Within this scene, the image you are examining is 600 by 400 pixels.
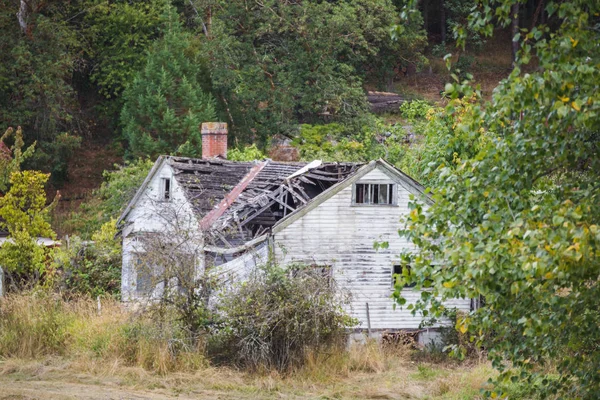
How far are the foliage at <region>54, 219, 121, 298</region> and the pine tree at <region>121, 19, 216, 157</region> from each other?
11.3 meters

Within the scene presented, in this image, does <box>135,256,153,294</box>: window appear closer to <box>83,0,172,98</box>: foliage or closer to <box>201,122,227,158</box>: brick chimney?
<box>201,122,227,158</box>: brick chimney

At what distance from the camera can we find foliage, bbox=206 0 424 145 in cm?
4103

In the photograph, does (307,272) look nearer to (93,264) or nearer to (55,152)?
(93,264)

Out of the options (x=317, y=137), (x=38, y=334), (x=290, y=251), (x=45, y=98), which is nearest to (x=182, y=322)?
(x=38, y=334)

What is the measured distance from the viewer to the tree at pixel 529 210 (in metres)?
8.12

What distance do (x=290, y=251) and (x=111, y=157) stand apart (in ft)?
78.4

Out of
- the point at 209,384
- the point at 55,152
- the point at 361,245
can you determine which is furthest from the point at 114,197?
the point at 209,384

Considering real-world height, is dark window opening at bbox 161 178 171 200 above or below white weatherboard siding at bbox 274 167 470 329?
above

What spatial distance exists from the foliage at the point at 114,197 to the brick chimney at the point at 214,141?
3271 millimetres

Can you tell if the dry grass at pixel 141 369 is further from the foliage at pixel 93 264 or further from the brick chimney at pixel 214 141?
the brick chimney at pixel 214 141

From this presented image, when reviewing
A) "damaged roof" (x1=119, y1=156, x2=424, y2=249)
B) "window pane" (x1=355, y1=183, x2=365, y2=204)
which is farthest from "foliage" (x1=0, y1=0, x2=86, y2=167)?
"window pane" (x1=355, y1=183, x2=365, y2=204)

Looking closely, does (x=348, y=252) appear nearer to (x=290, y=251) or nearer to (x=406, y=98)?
(x=290, y=251)

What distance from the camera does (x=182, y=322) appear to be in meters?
19.6

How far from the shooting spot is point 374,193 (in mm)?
24844
